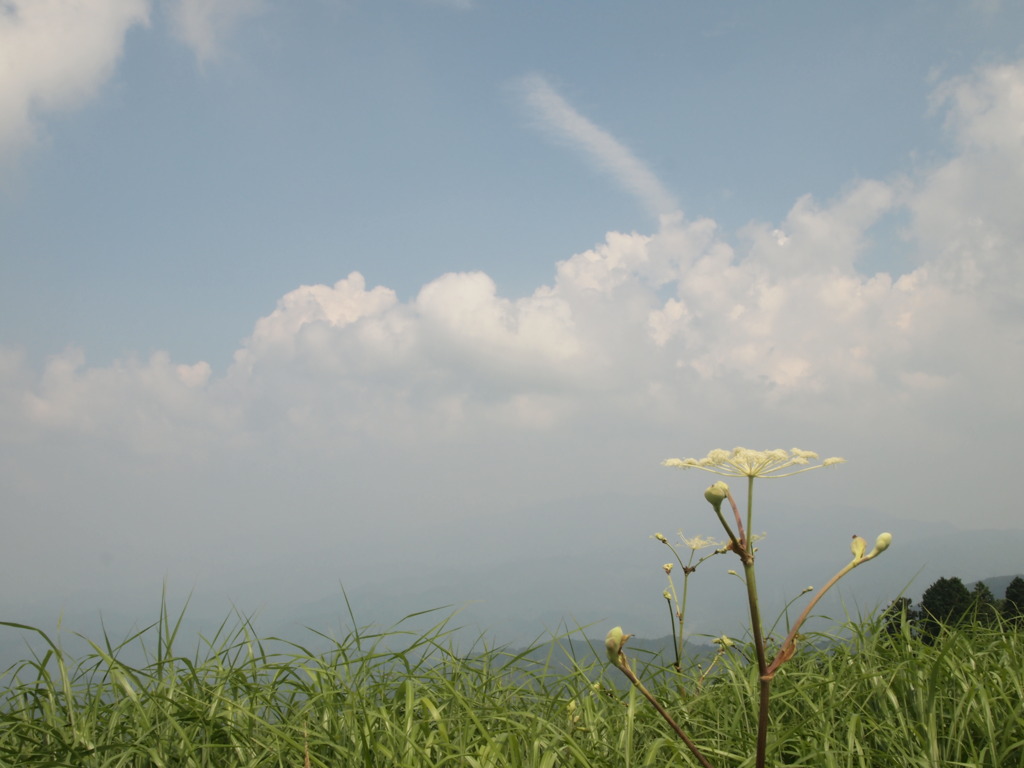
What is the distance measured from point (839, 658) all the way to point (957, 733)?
1.09 m

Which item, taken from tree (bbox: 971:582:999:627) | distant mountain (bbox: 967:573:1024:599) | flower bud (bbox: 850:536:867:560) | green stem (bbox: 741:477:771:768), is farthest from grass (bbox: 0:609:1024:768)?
distant mountain (bbox: 967:573:1024:599)

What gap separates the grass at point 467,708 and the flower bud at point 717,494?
1265mm

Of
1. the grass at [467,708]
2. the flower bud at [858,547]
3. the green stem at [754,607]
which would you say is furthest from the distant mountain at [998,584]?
the green stem at [754,607]

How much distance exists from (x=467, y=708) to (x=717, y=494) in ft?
6.20

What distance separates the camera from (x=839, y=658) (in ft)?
13.8

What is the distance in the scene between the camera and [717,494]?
5.41ft

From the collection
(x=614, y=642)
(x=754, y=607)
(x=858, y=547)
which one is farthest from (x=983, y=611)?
(x=614, y=642)

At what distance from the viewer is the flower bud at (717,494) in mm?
1653

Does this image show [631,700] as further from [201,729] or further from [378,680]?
[201,729]

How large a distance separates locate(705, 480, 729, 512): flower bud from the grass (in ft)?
4.15

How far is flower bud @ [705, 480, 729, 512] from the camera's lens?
5.42 feet

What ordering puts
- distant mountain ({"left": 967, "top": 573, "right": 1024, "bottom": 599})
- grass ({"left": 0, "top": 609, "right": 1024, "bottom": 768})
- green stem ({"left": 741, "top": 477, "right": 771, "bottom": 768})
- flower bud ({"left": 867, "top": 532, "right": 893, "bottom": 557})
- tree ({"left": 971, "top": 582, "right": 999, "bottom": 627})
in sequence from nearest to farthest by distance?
green stem ({"left": 741, "top": 477, "right": 771, "bottom": 768}) < flower bud ({"left": 867, "top": 532, "right": 893, "bottom": 557}) < grass ({"left": 0, "top": 609, "right": 1024, "bottom": 768}) < tree ({"left": 971, "top": 582, "right": 999, "bottom": 627}) < distant mountain ({"left": 967, "top": 573, "right": 1024, "bottom": 599})

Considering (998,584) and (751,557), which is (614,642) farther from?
(998,584)

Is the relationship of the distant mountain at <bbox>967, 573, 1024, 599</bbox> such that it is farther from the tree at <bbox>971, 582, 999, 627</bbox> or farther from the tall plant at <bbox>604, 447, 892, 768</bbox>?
the tall plant at <bbox>604, 447, 892, 768</bbox>
